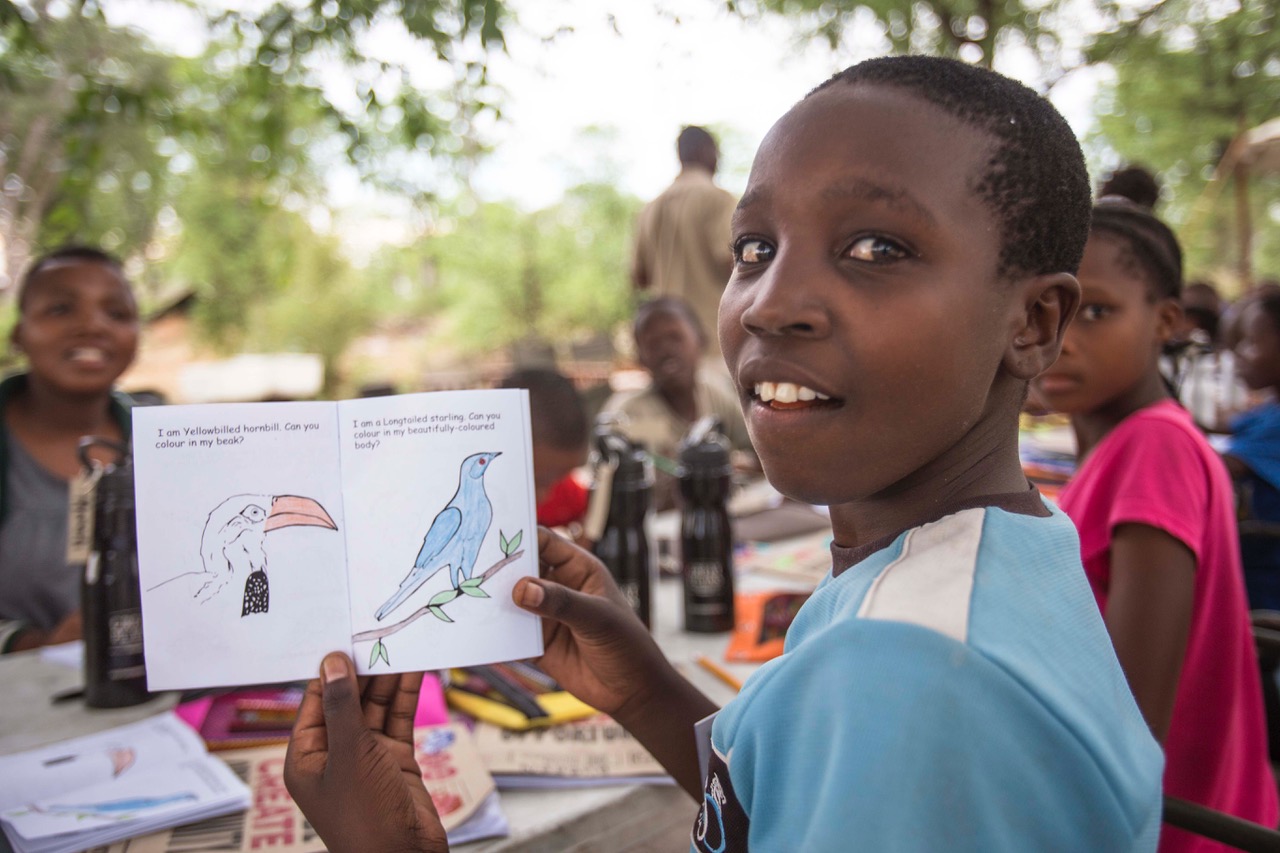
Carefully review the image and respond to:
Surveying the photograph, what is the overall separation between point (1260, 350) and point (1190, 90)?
6040mm

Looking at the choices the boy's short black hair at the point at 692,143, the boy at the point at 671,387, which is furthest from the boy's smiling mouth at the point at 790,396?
the boy's short black hair at the point at 692,143

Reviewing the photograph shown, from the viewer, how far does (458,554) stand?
1089 mm

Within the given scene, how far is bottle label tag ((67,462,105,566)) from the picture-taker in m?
1.65

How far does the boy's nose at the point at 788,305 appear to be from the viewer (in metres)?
0.77

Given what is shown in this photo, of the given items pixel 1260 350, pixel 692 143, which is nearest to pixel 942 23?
pixel 692 143

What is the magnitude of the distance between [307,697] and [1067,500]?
1384 millimetres

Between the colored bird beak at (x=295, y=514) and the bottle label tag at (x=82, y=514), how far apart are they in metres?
0.81

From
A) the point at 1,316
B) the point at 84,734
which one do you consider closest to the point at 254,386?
the point at 1,316

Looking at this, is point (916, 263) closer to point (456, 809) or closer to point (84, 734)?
point (456, 809)

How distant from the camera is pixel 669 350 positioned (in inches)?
153

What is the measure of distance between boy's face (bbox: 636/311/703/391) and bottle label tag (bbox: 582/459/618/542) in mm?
2024

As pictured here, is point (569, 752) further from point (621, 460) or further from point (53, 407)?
point (53, 407)

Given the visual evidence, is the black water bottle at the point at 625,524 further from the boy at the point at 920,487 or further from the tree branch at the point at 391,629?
the boy at the point at 920,487

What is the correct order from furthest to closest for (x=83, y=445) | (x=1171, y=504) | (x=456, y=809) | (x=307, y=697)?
(x=83, y=445), (x=1171, y=504), (x=456, y=809), (x=307, y=697)
